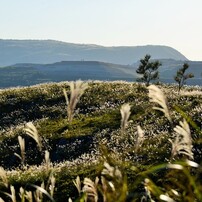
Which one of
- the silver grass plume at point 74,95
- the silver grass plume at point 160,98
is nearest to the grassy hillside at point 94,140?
the silver grass plume at point 160,98

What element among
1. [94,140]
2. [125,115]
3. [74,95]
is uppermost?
[74,95]

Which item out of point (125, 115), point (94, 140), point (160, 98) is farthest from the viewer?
point (94, 140)

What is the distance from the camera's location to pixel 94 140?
37.7 metres

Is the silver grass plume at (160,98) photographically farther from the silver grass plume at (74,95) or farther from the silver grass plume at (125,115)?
the silver grass plume at (74,95)

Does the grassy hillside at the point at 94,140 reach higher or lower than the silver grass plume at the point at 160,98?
lower

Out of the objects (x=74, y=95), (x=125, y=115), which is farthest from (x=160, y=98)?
(x=74, y=95)

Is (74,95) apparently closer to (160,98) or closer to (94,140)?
(160,98)

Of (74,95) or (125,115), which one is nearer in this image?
(74,95)

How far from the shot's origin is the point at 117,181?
458 centimetres

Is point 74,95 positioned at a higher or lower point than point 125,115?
higher

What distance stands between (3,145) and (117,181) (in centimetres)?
3718

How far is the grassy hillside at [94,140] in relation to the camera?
20.8 feet

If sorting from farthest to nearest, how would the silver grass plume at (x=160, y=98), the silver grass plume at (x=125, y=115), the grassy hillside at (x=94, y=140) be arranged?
the grassy hillside at (x=94, y=140), the silver grass plume at (x=125, y=115), the silver grass plume at (x=160, y=98)

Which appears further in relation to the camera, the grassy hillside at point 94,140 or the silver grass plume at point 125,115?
the grassy hillside at point 94,140
